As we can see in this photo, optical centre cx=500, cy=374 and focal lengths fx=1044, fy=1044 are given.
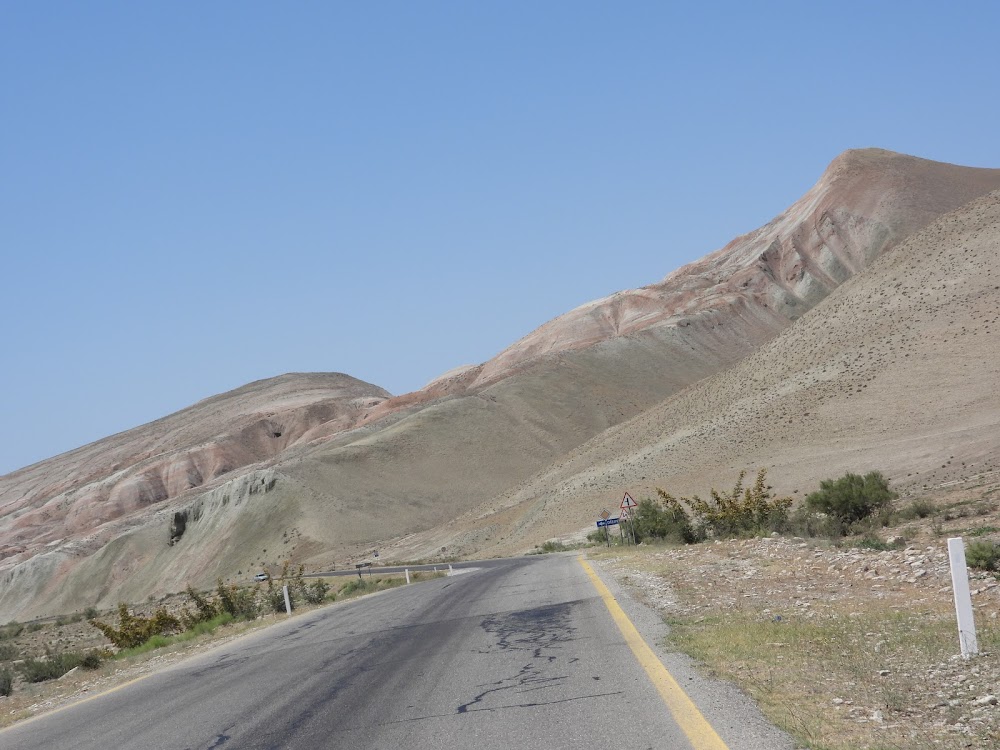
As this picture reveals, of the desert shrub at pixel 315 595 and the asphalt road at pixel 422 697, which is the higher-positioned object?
the asphalt road at pixel 422 697

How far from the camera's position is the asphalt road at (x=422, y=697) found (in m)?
7.15

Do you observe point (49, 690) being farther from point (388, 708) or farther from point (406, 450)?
point (406, 450)

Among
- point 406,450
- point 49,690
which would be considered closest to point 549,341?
point 406,450

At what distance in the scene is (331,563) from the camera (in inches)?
3098

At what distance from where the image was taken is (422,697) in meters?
8.96

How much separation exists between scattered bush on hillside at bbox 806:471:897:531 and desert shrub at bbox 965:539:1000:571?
14786mm

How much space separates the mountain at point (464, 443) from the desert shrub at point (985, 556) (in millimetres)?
48900

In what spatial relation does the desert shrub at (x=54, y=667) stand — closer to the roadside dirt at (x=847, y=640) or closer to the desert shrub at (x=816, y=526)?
the roadside dirt at (x=847, y=640)

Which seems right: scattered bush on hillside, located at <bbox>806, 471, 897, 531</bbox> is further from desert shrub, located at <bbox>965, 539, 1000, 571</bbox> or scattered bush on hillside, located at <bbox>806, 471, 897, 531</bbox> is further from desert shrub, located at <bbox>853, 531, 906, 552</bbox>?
desert shrub, located at <bbox>965, 539, 1000, 571</bbox>

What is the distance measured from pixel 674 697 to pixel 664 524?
101ft

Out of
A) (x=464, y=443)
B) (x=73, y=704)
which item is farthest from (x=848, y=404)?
(x=73, y=704)

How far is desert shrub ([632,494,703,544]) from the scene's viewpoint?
34.5 metres

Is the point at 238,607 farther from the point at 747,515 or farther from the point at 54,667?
the point at 747,515

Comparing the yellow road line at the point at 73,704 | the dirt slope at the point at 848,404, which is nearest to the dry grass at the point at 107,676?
the yellow road line at the point at 73,704
